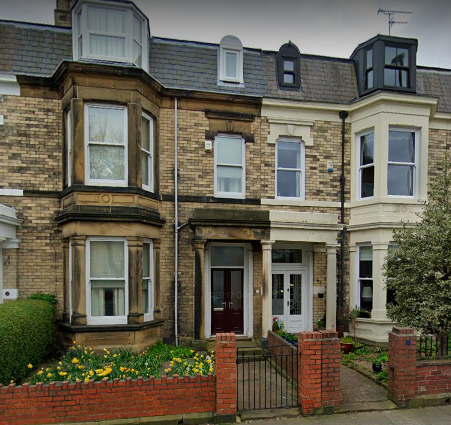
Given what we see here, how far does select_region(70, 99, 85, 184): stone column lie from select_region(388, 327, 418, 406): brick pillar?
7.21m

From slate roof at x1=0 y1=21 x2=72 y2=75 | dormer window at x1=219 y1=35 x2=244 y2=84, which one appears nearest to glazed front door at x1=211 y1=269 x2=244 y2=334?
dormer window at x1=219 y1=35 x2=244 y2=84

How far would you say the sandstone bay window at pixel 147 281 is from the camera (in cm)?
805

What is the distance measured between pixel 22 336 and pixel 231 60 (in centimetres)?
861

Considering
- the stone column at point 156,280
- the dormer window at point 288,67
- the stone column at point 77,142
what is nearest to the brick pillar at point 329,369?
the stone column at point 156,280

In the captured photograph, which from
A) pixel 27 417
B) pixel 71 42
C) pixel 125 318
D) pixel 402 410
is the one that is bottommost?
pixel 402 410

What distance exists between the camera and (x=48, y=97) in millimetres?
8156

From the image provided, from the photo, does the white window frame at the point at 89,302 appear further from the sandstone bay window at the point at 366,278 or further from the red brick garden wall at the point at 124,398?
the sandstone bay window at the point at 366,278

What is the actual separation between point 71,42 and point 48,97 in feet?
6.01

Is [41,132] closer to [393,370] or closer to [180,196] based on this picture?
[180,196]

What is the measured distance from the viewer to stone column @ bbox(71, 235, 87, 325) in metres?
7.27

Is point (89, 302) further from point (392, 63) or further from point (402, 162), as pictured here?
point (392, 63)

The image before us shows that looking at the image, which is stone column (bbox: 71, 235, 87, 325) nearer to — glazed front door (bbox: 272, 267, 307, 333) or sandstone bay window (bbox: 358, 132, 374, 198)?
glazed front door (bbox: 272, 267, 307, 333)

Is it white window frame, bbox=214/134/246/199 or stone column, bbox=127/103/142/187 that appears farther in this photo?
white window frame, bbox=214/134/246/199

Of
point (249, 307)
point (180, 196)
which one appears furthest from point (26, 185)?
point (249, 307)
